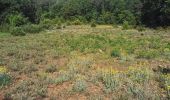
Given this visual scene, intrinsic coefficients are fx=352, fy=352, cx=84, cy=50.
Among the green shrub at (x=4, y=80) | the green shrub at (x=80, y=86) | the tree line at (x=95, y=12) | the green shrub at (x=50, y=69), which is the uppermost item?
the green shrub at (x=80, y=86)

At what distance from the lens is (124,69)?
13.5 meters

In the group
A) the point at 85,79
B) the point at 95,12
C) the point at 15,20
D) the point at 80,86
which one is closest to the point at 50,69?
the point at 85,79

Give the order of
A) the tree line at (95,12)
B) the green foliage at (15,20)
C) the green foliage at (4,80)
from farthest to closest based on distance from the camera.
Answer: the tree line at (95,12), the green foliage at (15,20), the green foliage at (4,80)

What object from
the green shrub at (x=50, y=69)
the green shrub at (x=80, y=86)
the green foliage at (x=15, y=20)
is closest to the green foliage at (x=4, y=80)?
the green shrub at (x=50, y=69)

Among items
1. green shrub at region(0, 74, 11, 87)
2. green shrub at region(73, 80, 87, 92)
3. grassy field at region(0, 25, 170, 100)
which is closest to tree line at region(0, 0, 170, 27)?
grassy field at region(0, 25, 170, 100)

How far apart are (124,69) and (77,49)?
24.0 ft

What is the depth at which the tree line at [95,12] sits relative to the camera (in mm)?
45812

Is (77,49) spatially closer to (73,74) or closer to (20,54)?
(20,54)

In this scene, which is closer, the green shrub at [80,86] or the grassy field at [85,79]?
the grassy field at [85,79]

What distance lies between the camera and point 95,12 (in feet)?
228

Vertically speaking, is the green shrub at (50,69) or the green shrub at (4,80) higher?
the green shrub at (4,80)

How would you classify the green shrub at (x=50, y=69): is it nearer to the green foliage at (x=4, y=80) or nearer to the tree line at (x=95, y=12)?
the green foliage at (x=4, y=80)

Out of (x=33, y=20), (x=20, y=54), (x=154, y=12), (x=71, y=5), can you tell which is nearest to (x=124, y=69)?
(x=20, y=54)

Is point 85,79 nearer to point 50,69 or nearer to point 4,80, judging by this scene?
point 50,69
